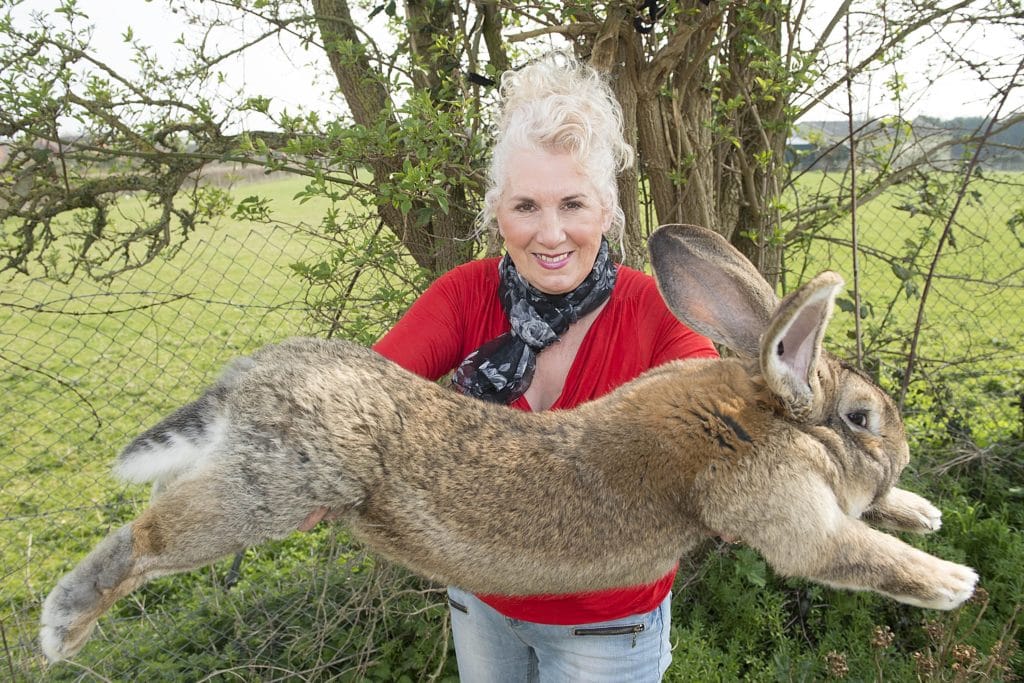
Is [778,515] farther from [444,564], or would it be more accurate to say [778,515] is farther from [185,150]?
[185,150]

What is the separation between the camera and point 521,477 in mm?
2043

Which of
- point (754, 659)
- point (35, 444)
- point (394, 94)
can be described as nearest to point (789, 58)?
point (394, 94)

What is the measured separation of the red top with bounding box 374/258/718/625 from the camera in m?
2.39

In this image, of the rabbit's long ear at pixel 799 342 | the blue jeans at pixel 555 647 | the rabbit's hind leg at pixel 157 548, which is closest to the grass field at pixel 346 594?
the blue jeans at pixel 555 647

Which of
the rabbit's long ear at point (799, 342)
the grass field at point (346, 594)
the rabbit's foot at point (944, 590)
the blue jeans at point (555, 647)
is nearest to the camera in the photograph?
the rabbit's long ear at point (799, 342)

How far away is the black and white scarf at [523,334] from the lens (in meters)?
2.48

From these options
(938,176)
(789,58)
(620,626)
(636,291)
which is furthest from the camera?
(938,176)

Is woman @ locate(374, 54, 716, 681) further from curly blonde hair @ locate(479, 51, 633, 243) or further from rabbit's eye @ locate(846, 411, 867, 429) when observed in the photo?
rabbit's eye @ locate(846, 411, 867, 429)

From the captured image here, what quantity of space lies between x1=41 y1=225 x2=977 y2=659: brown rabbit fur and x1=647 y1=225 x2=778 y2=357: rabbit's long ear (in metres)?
0.02

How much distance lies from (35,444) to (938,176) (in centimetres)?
669

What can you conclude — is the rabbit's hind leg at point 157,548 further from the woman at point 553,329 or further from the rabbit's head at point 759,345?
the rabbit's head at point 759,345

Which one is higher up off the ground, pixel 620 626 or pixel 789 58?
pixel 789 58

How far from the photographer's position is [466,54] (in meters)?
3.96

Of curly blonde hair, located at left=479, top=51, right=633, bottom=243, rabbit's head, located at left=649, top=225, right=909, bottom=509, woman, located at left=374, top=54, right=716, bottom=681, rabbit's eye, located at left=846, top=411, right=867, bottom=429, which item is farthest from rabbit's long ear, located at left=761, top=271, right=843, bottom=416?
curly blonde hair, located at left=479, top=51, right=633, bottom=243
